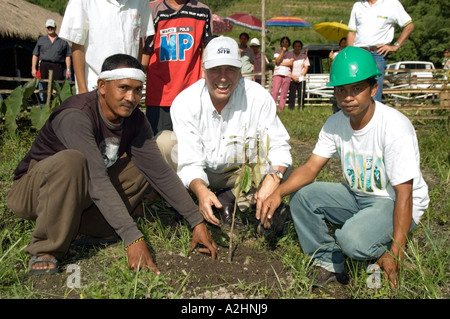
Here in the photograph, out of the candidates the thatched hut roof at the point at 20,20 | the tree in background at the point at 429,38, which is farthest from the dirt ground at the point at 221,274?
the tree in background at the point at 429,38

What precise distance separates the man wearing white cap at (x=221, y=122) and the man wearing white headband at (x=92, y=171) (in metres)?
0.20

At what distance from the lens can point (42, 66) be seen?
8.18 meters

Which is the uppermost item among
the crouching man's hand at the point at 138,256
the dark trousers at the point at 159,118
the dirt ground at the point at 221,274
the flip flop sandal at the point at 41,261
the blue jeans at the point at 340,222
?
the dark trousers at the point at 159,118

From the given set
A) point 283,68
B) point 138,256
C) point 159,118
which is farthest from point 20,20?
point 138,256

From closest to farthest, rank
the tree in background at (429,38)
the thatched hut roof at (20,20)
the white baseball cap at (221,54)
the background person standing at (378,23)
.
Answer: the white baseball cap at (221,54), the background person standing at (378,23), the thatched hut roof at (20,20), the tree in background at (429,38)

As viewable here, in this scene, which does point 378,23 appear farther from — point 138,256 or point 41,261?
point 41,261

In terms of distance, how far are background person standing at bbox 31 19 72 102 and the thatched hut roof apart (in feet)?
14.5

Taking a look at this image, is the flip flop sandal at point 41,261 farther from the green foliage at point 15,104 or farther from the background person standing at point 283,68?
the background person standing at point 283,68

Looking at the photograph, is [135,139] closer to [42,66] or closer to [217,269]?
[217,269]

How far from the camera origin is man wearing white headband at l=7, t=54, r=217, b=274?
7.66 ft

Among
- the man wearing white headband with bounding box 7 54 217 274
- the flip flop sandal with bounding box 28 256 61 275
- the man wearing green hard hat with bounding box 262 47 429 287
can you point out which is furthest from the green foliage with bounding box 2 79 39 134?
the man wearing green hard hat with bounding box 262 47 429 287

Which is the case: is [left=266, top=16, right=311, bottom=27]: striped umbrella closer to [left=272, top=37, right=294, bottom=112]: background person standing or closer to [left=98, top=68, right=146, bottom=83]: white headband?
[left=272, top=37, right=294, bottom=112]: background person standing

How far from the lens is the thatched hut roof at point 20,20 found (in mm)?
11927
